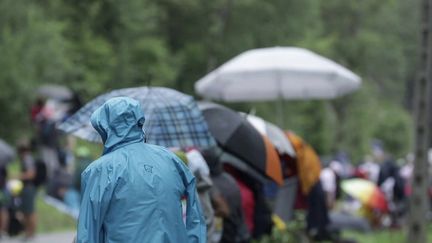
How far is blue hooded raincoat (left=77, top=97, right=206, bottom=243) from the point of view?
5.60 metres

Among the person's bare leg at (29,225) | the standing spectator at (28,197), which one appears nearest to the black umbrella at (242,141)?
the standing spectator at (28,197)

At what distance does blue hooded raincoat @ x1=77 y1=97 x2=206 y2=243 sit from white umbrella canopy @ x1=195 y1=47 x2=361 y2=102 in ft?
25.8


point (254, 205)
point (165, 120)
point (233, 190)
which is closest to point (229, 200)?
point (233, 190)

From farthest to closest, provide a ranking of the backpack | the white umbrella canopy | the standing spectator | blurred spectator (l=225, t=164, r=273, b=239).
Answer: the backpack, the standing spectator, the white umbrella canopy, blurred spectator (l=225, t=164, r=273, b=239)

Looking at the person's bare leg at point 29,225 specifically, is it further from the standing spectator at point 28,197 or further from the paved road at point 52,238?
the paved road at point 52,238

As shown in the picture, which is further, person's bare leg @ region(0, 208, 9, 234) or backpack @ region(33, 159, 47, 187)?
backpack @ region(33, 159, 47, 187)

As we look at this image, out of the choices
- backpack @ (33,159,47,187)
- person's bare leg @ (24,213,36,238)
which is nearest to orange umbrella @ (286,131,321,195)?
person's bare leg @ (24,213,36,238)

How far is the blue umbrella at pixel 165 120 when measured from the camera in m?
8.73

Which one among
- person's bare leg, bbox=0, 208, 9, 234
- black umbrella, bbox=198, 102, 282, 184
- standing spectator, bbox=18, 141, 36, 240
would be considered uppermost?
black umbrella, bbox=198, 102, 282, 184

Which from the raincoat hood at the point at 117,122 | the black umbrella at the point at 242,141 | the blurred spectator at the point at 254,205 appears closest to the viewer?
the raincoat hood at the point at 117,122

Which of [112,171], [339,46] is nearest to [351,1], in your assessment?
[339,46]

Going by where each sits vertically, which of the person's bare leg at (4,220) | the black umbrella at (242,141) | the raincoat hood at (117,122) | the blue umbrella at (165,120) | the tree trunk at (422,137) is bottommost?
the person's bare leg at (4,220)

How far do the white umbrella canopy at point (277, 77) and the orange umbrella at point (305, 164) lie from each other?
184cm

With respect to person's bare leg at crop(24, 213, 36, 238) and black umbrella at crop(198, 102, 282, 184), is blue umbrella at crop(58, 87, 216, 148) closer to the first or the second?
black umbrella at crop(198, 102, 282, 184)
